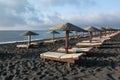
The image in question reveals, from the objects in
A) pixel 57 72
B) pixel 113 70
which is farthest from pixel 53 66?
pixel 113 70

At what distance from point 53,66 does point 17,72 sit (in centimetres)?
164

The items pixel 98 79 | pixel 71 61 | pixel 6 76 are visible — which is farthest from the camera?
pixel 71 61

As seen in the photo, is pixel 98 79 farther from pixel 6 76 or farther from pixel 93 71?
pixel 6 76

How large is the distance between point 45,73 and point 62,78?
93 cm

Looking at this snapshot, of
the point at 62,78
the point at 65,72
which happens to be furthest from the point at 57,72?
the point at 62,78

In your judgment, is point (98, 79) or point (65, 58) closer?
point (98, 79)

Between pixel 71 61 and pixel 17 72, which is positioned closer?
pixel 17 72

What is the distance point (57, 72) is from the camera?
26.0ft

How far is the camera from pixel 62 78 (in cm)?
709

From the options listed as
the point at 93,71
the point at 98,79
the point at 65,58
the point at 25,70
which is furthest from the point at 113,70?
the point at 25,70

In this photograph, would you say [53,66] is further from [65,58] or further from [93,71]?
[93,71]

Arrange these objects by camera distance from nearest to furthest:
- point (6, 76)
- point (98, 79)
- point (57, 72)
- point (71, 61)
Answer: point (98, 79) < point (6, 76) < point (57, 72) < point (71, 61)

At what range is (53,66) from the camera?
29.7 ft

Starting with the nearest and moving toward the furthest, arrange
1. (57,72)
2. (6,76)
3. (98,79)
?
(98,79) < (6,76) < (57,72)
